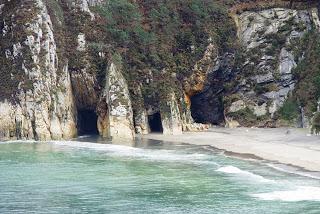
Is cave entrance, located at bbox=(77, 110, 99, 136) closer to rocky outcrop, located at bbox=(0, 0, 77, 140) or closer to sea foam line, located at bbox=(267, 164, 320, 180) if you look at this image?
rocky outcrop, located at bbox=(0, 0, 77, 140)

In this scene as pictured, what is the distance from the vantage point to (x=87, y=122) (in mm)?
73625

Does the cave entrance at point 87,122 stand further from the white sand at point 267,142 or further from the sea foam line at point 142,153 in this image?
the sea foam line at point 142,153

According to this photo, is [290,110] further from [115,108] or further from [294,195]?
[294,195]

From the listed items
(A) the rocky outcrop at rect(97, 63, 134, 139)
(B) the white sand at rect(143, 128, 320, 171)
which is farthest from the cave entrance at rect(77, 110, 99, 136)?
(B) the white sand at rect(143, 128, 320, 171)

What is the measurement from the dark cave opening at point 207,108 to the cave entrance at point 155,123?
16.9 feet

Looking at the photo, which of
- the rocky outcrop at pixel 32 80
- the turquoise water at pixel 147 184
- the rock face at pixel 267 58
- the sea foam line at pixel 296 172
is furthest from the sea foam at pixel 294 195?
the rock face at pixel 267 58

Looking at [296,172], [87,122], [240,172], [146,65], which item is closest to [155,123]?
[146,65]

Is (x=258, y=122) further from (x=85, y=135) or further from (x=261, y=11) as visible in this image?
(x=85, y=135)

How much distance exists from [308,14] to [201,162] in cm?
3557

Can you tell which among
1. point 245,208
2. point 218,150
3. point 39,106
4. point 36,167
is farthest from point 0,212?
point 39,106

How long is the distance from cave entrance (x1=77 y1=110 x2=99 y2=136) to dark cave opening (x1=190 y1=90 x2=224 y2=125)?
38.2ft

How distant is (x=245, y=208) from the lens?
1241 inches

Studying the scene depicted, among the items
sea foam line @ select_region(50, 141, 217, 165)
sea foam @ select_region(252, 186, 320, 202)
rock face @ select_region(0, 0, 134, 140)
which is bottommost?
sea foam @ select_region(252, 186, 320, 202)

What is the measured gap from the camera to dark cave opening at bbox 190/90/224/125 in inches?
2975
